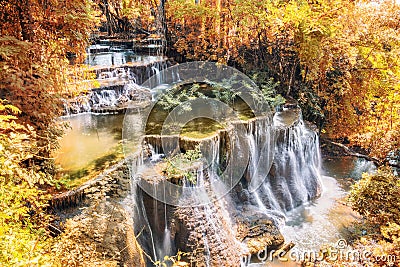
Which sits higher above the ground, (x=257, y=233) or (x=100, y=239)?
(x=100, y=239)

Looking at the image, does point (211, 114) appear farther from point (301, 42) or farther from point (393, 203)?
point (393, 203)

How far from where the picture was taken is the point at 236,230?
828 cm

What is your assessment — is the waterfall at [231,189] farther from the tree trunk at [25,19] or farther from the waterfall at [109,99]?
the tree trunk at [25,19]

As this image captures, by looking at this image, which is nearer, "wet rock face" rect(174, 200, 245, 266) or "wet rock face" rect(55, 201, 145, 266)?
"wet rock face" rect(55, 201, 145, 266)

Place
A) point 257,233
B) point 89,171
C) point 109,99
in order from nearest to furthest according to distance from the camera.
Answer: point 89,171, point 257,233, point 109,99

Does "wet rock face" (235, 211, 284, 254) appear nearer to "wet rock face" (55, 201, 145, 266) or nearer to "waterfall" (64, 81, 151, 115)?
"wet rock face" (55, 201, 145, 266)

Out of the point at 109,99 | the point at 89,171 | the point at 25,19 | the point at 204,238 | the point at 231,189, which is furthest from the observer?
the point at 109,99

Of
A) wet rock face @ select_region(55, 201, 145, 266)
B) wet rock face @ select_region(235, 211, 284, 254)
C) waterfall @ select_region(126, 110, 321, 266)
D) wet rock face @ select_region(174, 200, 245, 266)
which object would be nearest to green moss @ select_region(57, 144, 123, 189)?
waterfall @ select_region(126, 110, 321, 266)

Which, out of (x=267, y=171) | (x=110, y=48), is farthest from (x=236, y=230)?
(x=110, y=48)

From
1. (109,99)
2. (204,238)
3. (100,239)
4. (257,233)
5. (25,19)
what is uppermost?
(25,19)

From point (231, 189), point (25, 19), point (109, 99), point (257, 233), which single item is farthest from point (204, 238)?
point (109, 99)

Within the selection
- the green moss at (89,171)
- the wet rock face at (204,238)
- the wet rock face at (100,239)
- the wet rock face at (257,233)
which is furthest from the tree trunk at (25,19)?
the wet rock face at (257,233)

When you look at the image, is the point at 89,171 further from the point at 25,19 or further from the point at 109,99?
the point at 109,99

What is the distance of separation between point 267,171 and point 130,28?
54.4 feet
